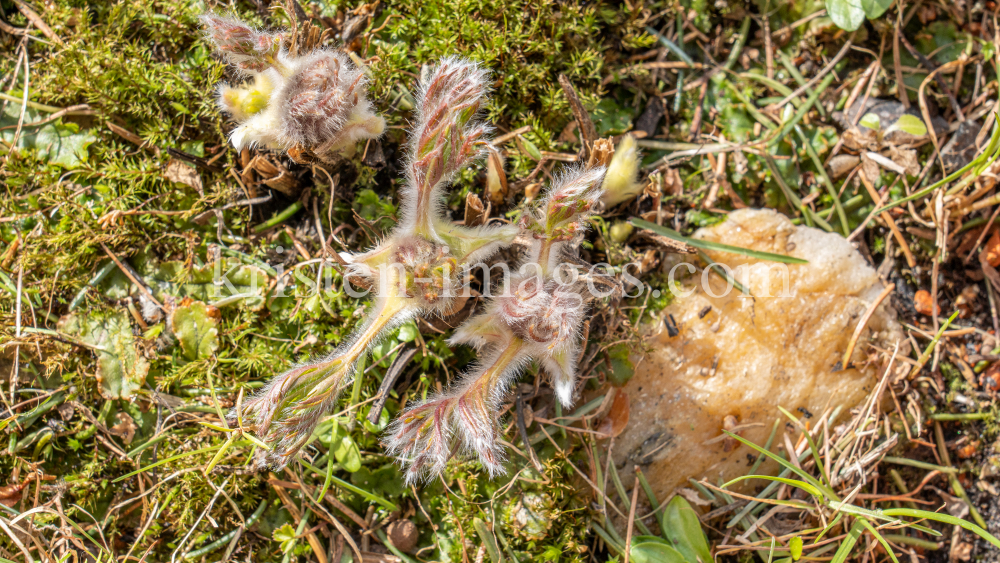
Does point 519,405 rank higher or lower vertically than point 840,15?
lower

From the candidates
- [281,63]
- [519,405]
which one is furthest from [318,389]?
[281,63]

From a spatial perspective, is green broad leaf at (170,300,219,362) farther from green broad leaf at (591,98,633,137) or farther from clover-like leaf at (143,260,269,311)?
green broad leaf at (591,98,633,137)

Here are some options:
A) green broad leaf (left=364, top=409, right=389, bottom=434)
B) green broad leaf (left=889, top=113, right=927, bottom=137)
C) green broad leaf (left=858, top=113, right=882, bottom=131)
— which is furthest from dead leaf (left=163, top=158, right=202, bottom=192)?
green broad leaf (left=889, top=113, right=927, bottom=137)

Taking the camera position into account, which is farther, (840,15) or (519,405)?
(840,15)

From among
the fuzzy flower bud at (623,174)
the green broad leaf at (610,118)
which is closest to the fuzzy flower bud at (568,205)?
the fuzzy flower bud at (623,174)

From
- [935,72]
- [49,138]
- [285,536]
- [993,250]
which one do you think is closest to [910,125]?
[935,72]

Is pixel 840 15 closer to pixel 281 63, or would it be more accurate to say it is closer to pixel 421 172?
pixel 421 172
